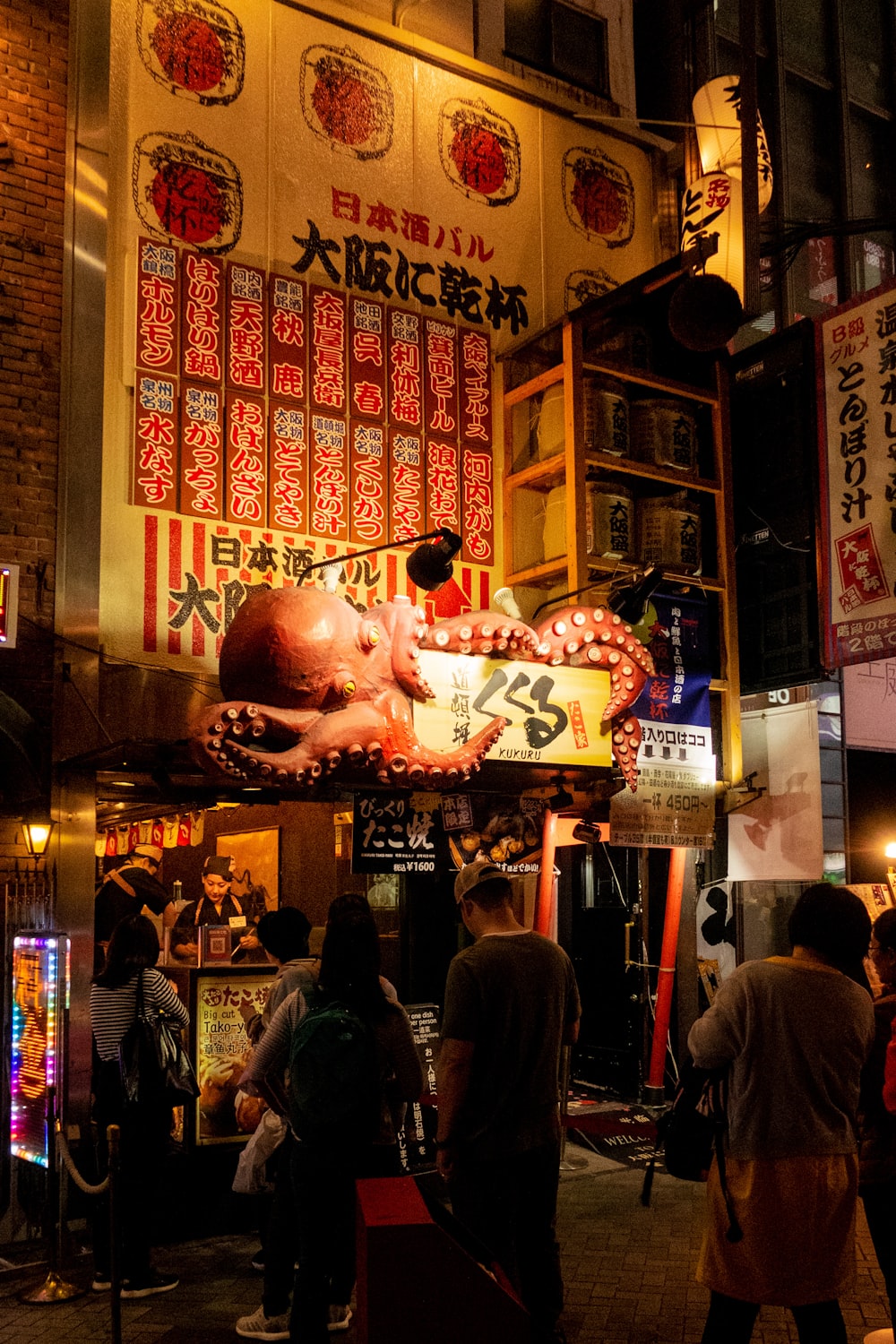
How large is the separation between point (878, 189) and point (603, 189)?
10.5 meters

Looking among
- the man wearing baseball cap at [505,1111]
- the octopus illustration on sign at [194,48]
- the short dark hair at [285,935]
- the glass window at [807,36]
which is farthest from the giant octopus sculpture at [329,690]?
the glass window at [807,36]

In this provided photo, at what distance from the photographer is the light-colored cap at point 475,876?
5777 mm

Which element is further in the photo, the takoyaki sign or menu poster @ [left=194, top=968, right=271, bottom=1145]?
the takoyaki sign

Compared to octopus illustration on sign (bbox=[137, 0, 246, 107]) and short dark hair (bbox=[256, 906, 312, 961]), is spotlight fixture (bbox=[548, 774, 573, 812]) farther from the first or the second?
octopus illustration on sign (bbox=[137, 0, 246, 107])

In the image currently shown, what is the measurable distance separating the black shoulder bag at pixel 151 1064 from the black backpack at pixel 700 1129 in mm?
3809

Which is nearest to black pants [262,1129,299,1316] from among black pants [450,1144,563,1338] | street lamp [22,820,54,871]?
black pants [450,1144,563,1338]

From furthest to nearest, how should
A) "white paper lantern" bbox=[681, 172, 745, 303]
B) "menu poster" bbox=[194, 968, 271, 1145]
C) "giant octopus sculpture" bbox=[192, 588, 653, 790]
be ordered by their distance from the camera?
1. "white paper lantern" bbox=[681, 172, 745, 303]
2. "menu poster" bbox=[194, 968, 271, 1145]
3. "giant octopus sculpture" bbox=[192, 588, 653, 790]

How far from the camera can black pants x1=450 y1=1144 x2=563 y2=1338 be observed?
17.6ft

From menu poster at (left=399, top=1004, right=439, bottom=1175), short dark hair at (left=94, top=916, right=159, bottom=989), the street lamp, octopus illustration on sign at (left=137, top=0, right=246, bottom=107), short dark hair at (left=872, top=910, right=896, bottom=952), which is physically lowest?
menu poster at (left=399, top=1004, right=439, bottom=1175)

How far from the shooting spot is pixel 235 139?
9.91 meters

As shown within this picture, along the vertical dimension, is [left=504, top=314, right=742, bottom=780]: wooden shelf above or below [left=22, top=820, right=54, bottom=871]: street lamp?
above

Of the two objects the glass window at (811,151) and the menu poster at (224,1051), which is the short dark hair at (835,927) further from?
the glass window at (811,151)

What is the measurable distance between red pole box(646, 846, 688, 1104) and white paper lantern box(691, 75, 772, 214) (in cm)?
644

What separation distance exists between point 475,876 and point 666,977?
5.34 meters
